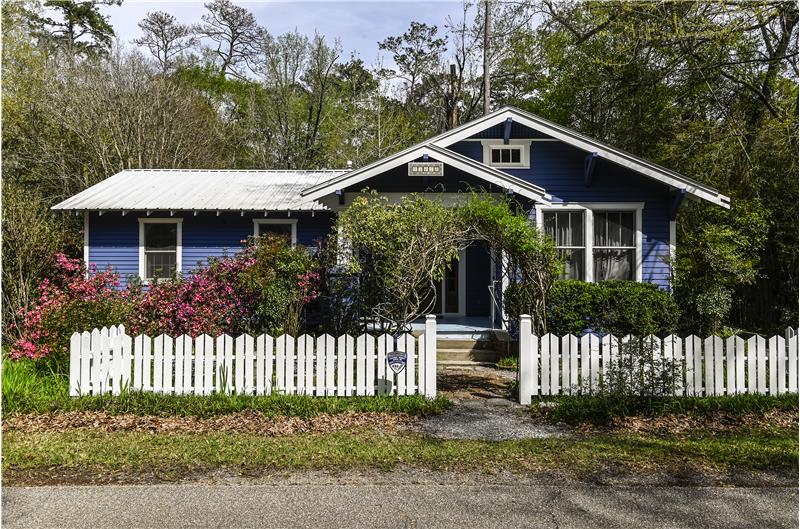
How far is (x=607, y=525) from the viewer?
4234 mm

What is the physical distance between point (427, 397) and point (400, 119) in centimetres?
2233

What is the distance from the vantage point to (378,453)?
19.5 feet

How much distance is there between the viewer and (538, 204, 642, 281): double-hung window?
13.9m

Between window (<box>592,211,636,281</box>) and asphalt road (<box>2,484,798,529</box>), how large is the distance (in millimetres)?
9415

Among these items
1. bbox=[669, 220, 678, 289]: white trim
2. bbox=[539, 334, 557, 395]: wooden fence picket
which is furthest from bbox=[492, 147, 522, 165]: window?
bbox=[539, 334, 557, 395]: wooden fence picket

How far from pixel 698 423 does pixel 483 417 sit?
2.59 metres

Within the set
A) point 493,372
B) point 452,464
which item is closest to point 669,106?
point 493,372

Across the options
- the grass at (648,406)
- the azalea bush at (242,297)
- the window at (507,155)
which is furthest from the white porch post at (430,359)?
the window at (507,155)

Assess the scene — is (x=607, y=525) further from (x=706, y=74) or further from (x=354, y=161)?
(x=354, y=161)

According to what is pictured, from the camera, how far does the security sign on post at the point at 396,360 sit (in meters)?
8.01

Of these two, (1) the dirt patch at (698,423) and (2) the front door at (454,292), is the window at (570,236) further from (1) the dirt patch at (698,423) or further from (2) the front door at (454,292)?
(1) the dirt patch at (698,423)

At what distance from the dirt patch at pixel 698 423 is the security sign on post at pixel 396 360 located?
240 centimetres

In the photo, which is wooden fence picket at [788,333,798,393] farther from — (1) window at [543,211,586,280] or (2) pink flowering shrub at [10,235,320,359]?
(2) pink flowering shrub at [10,235,320,359]

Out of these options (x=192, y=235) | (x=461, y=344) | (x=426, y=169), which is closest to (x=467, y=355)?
(x=461, y=344)
